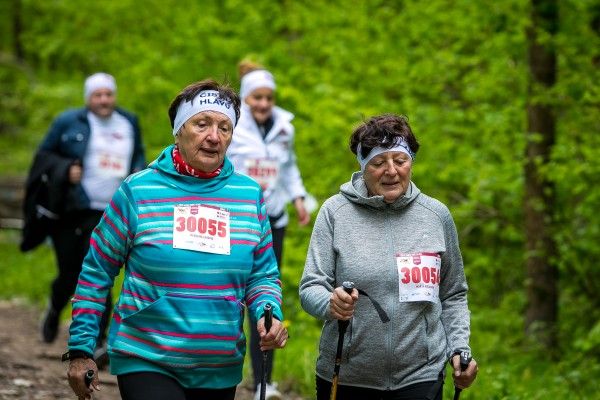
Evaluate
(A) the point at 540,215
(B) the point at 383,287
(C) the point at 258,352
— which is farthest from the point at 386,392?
(A) the point at 540,215

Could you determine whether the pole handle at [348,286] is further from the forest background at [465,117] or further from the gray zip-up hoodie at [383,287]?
the forest background at [465,117]

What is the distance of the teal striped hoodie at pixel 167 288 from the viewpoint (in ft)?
13.2

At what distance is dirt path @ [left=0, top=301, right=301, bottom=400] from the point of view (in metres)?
7.66

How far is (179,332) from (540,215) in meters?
7.38

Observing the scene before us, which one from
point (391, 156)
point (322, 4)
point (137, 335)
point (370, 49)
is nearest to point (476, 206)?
point (370, 49)

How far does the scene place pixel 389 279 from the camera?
4414 millimetres

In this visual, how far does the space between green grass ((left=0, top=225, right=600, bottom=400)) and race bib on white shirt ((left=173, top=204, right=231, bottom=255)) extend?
4.65ft

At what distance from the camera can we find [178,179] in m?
4.21

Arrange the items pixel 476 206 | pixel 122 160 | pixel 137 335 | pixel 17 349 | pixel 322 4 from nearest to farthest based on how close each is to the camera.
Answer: pixel 137 335 < pixel 122 160 < pixel 17 349 < pixel 476 206 < pixel 322 4

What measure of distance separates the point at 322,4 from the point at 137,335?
31.4 feet

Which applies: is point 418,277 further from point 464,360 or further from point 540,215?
point 540,215

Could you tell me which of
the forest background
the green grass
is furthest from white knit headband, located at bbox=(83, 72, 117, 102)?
the green grass

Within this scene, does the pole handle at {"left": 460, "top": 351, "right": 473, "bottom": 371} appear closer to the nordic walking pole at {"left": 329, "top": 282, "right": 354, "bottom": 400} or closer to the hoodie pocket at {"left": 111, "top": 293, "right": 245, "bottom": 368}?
the nordic walking pole at {"left": 329, "top": 282, "right": 354, "bottom": 400}

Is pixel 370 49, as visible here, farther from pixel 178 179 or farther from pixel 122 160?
pixel 178 179
